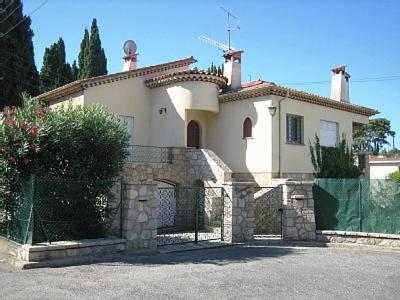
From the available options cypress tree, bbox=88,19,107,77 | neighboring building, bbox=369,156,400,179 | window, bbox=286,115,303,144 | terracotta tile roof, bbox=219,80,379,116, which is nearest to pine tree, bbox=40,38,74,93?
cypress tree, bbox=88,19,107,77

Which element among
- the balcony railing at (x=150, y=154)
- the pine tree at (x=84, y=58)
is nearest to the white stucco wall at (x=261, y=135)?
the balcony railing at (x=150, y=154)

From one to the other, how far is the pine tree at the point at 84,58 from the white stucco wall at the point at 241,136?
1422 cm

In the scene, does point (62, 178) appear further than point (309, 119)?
No

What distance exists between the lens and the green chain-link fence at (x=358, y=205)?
12.5 m

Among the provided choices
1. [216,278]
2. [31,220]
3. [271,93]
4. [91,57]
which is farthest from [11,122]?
[91,57]

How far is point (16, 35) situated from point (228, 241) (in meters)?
18.5

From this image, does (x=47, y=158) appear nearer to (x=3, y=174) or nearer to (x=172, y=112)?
(x=3, y=174)

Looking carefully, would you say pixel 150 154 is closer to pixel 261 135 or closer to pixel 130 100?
pixel 130 100

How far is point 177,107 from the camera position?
19266 mm

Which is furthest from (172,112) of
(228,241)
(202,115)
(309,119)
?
(228,241)

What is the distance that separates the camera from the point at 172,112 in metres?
19.4

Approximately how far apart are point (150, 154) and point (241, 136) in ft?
13.5

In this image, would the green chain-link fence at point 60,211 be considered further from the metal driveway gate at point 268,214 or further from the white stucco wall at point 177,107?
the white stucco wall at point 177,107

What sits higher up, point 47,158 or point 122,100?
point 122,100
